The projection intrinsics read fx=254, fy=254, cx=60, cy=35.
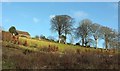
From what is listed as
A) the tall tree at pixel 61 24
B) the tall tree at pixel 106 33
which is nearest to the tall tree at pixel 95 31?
the tall tree at pixel 106 33

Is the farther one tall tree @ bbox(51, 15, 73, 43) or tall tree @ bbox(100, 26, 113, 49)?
tall tree @ bbox(51, 15, 73, 43)

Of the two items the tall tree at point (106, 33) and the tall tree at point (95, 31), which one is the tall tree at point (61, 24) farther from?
the tall tree at point (106, 33)

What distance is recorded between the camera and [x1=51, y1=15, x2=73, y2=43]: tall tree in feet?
200

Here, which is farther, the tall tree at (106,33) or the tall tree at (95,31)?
the tall tree at (95,31)

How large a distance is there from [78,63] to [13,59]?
3903 mm

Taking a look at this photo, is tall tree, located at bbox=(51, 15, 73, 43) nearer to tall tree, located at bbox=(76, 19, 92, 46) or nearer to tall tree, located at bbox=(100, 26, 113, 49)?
tall tree, located at bbox=(76, 19, 92, 46)

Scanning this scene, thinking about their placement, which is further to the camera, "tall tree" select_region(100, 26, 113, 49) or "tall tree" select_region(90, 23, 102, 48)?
"tall tree" select_region(90, 23, 102, 48)

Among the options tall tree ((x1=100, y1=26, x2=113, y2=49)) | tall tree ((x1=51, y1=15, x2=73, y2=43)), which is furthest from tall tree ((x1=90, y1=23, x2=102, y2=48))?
tall tree ((x1=51, y1=15, x2=73, y2=43))

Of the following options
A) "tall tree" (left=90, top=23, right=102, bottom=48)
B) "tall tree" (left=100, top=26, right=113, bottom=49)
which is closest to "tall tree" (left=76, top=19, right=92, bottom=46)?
"tall tree" (left=90, top=23, right=102, bottom=48)

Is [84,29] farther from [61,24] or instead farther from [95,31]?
[61,24]

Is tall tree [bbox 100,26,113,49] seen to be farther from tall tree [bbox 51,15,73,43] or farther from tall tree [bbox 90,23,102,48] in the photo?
tall tree [bbox 51,15,73,43]

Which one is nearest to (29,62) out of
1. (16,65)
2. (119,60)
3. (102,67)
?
(16,65)

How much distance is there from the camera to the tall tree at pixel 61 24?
6100cm

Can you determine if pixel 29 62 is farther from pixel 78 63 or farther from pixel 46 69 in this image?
pixel 78 63
